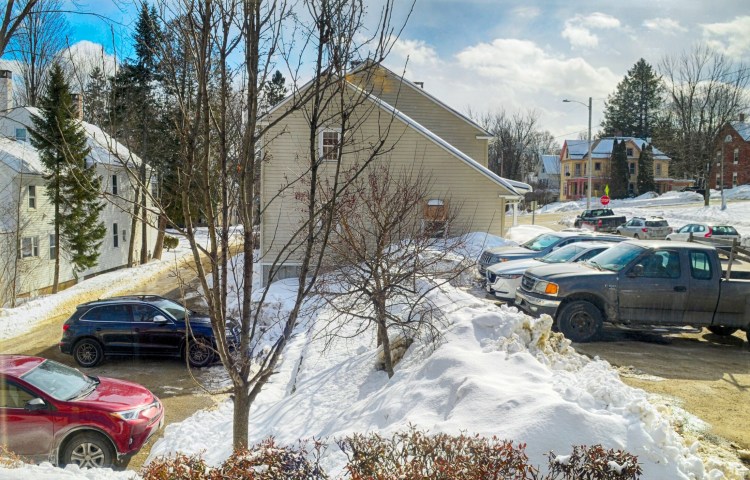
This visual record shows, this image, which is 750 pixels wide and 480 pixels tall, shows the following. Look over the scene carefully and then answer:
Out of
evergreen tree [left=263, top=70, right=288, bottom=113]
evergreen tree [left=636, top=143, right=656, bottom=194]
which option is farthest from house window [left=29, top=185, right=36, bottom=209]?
evergreen tree [left=636, top=143, right=656, bottom=194]

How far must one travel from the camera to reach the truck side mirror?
32.3 feet

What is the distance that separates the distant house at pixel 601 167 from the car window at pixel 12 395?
67.4 meters

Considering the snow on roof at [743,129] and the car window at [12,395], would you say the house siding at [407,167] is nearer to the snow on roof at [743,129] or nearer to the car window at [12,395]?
the car window at [12,395]

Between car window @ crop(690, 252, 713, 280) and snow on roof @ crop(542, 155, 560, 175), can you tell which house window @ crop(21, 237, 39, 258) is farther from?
snow on roof @ crop(542, 155, 560, 175)

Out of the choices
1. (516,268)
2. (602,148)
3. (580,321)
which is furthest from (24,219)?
(602,148)

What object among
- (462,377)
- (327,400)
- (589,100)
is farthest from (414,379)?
(589,100)

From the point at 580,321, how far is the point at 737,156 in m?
60.4

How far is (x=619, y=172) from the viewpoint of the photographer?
63656 millimetres

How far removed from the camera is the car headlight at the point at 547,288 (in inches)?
384

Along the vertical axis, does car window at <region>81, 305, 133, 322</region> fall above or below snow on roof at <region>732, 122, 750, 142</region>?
below

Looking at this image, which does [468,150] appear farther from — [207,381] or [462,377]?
[462,377]

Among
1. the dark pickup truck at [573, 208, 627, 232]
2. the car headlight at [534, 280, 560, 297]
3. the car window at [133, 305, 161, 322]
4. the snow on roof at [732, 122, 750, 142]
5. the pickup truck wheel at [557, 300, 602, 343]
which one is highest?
the snow on roof at [732, 122, 750, 142]

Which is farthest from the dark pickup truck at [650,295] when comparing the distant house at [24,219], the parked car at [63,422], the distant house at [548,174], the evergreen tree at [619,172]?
the distant house at [548,174]

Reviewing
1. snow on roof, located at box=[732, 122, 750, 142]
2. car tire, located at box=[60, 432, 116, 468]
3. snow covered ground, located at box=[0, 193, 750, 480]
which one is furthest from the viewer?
snow on roof, located at box=[732, 122, 750, 142]
